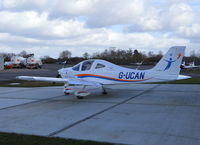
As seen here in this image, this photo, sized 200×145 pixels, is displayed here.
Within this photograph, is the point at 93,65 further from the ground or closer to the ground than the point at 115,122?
further from the ground

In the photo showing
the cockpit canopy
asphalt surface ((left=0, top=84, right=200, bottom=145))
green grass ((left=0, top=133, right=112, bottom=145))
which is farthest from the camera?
the cockpit canopy

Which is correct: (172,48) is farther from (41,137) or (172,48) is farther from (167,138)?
(41,137)

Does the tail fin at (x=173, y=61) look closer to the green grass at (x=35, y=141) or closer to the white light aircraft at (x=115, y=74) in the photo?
the white light aircraft at (x=115, y=74)

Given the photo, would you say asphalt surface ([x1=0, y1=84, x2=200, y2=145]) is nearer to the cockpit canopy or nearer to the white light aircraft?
the white light aircraft

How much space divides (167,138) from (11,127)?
4.33m

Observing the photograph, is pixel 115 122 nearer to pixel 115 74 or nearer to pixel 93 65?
pixel 115 74

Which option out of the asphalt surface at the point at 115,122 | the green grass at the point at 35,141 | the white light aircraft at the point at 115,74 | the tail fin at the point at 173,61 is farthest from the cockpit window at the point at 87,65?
the green grass at the point at 35,141

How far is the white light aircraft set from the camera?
409 inches

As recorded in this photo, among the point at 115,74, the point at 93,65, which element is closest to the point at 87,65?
the point at 93,65

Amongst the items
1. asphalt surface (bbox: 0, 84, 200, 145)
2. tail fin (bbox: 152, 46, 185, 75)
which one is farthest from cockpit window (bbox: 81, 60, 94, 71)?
tail fin (bbox: 152, 46, 185, 75)

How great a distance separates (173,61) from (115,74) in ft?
9.86

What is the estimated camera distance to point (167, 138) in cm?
504

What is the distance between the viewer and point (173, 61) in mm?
10352

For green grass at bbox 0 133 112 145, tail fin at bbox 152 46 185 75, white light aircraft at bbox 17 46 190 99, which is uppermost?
tail fin at bbox 152 46 185 75
